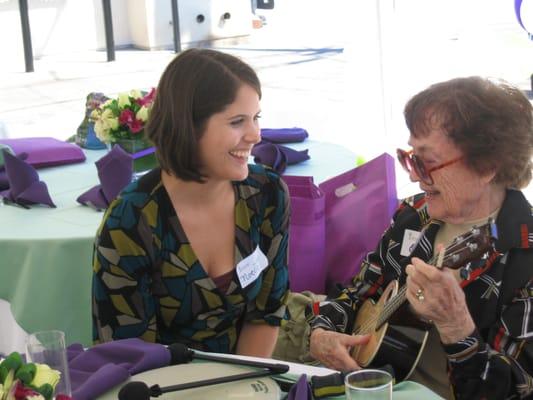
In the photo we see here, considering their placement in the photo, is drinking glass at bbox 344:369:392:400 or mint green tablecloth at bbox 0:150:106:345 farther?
mint green tablecloth at bbox 0:150:106:345

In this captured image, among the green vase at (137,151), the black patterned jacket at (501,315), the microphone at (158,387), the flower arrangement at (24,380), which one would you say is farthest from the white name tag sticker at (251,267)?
the green vase at (137,151)

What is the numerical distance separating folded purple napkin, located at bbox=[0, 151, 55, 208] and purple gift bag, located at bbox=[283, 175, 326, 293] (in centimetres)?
86

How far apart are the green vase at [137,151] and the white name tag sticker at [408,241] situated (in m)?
1.45

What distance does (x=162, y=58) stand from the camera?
13039mm

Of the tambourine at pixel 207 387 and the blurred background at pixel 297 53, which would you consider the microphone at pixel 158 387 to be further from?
the blurred background at pixel 297 53

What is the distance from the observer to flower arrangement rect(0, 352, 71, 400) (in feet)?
3.76

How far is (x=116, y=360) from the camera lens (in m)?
1.57

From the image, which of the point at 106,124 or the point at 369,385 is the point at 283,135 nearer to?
the point at 106,124

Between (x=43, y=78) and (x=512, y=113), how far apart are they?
10233mm

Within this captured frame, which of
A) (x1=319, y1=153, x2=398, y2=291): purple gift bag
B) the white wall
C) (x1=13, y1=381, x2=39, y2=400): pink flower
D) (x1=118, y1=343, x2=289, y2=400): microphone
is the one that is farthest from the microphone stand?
the white wall

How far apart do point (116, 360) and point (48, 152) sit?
2212 mm

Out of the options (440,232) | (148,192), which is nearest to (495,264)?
(440,232)

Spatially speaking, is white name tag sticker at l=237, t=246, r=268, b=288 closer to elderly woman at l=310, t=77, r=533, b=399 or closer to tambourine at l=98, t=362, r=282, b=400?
elderly woman at l=310, t=77, r=533, b=399

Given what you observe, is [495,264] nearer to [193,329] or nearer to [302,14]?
[193,329]
